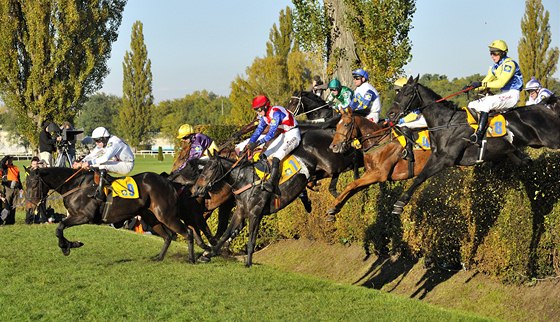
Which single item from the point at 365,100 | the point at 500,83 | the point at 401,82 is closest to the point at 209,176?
the point at 365,100

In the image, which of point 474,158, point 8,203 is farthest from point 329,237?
point 8,203

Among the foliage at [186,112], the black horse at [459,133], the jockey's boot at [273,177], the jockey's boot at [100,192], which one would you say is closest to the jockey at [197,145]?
the jockey's boot at [100,192]

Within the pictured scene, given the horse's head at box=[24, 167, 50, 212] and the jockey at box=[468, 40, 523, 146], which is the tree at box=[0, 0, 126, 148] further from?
the jockey at box=[468, 40, 523, 146]

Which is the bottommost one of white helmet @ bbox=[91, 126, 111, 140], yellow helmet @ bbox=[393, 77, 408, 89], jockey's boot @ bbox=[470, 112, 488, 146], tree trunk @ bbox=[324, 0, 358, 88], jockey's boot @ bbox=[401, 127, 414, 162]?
jockey's boot @ bbox=[401, 127, 414, 162]

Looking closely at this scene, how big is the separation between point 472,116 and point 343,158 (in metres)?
2.20

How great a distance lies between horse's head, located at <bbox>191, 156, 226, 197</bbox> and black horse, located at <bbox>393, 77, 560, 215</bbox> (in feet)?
9.03

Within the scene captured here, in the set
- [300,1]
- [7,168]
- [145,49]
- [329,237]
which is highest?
[145,49]

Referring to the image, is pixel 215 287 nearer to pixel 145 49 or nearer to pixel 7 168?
pixel 7 168

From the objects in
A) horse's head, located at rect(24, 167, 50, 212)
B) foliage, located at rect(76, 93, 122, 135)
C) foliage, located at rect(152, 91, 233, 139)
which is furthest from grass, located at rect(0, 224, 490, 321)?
foliage, located at rect(76, 93, 122, 135)

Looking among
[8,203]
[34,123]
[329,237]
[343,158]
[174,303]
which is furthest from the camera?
[34,123]

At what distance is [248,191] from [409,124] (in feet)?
8.79

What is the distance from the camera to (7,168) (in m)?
18.6

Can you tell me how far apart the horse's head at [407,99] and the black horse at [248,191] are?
5.89 feet

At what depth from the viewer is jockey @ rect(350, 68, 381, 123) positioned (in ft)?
40.3
